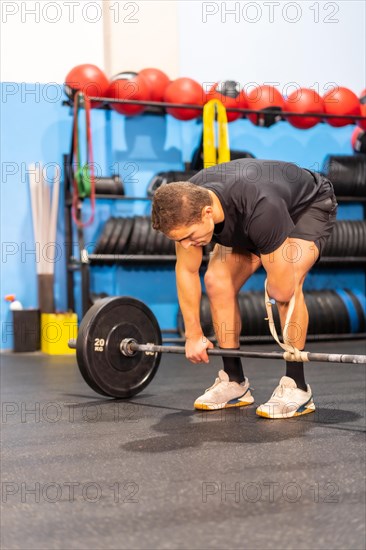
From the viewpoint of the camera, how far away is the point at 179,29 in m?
5.58

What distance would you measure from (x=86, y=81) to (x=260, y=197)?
9.89ft

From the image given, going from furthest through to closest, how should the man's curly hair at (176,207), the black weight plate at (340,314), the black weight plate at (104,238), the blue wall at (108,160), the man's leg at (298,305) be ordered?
the black weight plate at (340,314)
the blue wall at (108,160)
the black weight plate at (104,238)
the man's leg at (298,305)
the man's curly hair at (176,207)

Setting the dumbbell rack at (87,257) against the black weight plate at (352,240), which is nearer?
the dumbbell rack at (87,257)

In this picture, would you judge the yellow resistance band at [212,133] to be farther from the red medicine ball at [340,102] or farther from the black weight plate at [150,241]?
the red medicine ball at [340,102]

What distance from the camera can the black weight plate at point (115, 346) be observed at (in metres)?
2.56

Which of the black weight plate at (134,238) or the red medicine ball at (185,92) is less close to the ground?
the red medicine ball at (185,92)

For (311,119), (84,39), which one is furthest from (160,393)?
(84,39)

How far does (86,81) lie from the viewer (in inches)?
188

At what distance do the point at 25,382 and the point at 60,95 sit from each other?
2.58 meters

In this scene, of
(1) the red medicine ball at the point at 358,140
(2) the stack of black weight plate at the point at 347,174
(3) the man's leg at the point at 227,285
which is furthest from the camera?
(1) the red medicine ball at the point at 358,140

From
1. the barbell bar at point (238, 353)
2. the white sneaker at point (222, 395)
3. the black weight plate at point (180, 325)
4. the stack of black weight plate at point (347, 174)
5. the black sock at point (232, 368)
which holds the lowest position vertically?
the black weight plate at point (180, 325)

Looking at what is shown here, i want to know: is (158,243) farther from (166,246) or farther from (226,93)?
(226,93)

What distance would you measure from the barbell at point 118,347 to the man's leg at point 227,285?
0.19 m

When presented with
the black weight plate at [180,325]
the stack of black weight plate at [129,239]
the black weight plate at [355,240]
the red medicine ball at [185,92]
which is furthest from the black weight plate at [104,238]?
the black weight plate at [355,240]
